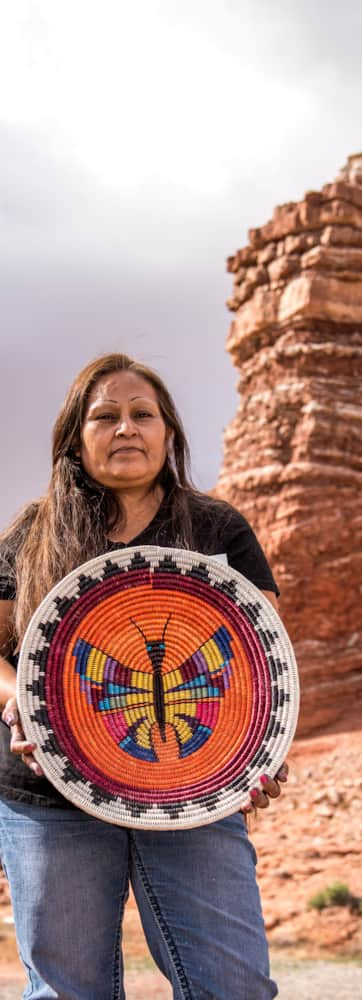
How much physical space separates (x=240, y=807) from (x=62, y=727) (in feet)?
1.43

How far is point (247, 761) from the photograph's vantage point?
6.43ft

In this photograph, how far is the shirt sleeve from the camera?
211 cm

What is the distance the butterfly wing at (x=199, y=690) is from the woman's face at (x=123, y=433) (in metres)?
0.44

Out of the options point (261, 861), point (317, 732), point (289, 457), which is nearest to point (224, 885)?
point (261, 861)

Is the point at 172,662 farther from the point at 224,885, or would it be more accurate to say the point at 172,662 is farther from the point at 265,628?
the point at 224,885

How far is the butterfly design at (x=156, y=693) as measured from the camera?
2.01 metres

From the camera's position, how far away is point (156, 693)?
2.04 meters

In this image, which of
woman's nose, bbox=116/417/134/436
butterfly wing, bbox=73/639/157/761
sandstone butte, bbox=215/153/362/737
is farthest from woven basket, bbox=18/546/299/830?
sandstone butte, bbox=215/153/362/737

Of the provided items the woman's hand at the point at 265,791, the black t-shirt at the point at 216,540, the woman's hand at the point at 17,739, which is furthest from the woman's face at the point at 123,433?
the woman's hand at the point at 265,791

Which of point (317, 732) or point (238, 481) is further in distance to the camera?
point (238, 481)

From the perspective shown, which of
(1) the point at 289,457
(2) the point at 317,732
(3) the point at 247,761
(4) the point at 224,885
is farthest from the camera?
(1) the point at 289,457

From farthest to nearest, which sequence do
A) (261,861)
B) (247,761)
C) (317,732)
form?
1. (317,732)
2. (261,861)
3. (247,761)

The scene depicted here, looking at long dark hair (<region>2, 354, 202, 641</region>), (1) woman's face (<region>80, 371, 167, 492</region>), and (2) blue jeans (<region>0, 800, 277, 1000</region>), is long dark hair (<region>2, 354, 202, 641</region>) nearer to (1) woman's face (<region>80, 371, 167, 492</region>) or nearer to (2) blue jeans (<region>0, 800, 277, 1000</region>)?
(1) woman's face (<region>80, 371, 167, 492</region>)

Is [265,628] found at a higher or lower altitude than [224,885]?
higher
